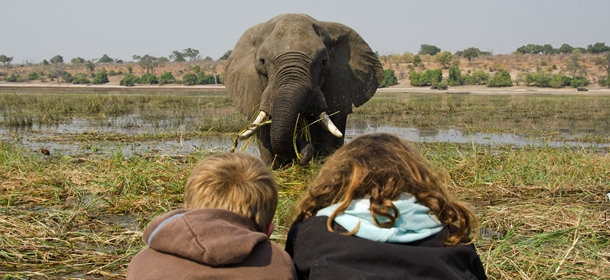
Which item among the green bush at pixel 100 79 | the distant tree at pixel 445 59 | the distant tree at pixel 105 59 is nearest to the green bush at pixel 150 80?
the green bush at pixel 100 79

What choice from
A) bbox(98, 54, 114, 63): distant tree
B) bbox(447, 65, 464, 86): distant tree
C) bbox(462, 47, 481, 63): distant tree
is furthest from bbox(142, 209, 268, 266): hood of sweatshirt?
bbox(98, 54, 114, 63): distant tree

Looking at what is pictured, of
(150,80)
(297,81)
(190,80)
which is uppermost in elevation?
(297,81)

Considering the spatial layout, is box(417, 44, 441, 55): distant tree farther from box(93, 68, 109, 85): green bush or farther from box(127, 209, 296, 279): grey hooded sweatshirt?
box(127, 209, 296, 279): grey hooded sweatshirt

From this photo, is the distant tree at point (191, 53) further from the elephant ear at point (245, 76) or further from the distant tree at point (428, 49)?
the elephant ear at point (245, 76)

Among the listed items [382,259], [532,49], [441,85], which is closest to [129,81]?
[441,85]

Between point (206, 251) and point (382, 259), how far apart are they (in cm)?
59

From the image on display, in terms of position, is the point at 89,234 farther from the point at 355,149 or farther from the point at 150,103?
the point at 150,103

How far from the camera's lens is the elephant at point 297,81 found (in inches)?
279

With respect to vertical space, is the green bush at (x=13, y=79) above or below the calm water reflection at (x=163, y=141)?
below

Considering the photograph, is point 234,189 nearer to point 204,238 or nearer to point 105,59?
point 204,238

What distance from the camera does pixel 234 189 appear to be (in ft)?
7.86

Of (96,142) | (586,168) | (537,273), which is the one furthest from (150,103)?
(537,273)

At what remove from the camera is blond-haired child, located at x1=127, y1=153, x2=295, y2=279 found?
2137 mm

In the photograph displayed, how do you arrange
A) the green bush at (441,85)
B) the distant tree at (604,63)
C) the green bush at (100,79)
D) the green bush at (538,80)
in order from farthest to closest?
the green bush at (100,79) → the distant tree at (604,63) → the green bush at (538,80) → the green bush at (441,85)
